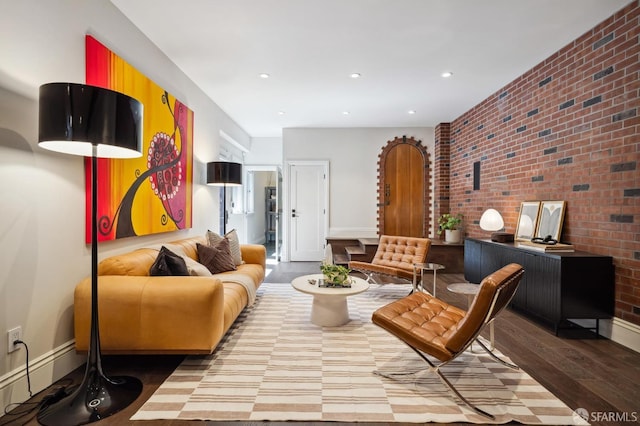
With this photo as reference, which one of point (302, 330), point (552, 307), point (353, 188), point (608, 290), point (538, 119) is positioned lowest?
point (302, 330)

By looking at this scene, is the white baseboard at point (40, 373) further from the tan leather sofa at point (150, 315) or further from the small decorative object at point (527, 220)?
the small decorative object at point (527, 220)

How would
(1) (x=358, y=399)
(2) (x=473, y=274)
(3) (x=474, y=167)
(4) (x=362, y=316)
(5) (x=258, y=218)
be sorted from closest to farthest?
(1) (x=358, y=399), (4) (x=362, y=316), (2) (x=473, y=274), (3) (x=474, y=167), (5) (x=258, y=218)

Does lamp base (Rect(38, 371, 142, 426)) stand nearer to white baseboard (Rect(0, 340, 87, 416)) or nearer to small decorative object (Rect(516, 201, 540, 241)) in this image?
white baseboard (Rect(0, 340, 87, 416))

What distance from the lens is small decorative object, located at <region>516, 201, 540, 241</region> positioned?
3.74m

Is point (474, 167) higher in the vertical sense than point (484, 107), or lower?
lower

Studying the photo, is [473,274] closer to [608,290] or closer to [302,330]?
[608,290]

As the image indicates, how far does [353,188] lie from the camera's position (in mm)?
6730

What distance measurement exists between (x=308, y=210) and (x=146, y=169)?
3969 mm

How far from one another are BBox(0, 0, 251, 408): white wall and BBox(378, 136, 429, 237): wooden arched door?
16.5 feet

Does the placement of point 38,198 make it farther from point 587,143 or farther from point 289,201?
point 289,201

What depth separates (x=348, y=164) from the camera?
672 cm

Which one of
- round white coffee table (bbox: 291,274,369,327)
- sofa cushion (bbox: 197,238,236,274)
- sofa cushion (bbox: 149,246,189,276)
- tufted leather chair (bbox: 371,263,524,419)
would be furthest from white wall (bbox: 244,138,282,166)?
tufted leather chair (bbox: 371,263,524,419)

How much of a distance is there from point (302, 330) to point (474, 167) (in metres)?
4.03

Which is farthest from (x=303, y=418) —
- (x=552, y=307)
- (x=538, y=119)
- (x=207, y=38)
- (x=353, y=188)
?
(x=353, y=188)
